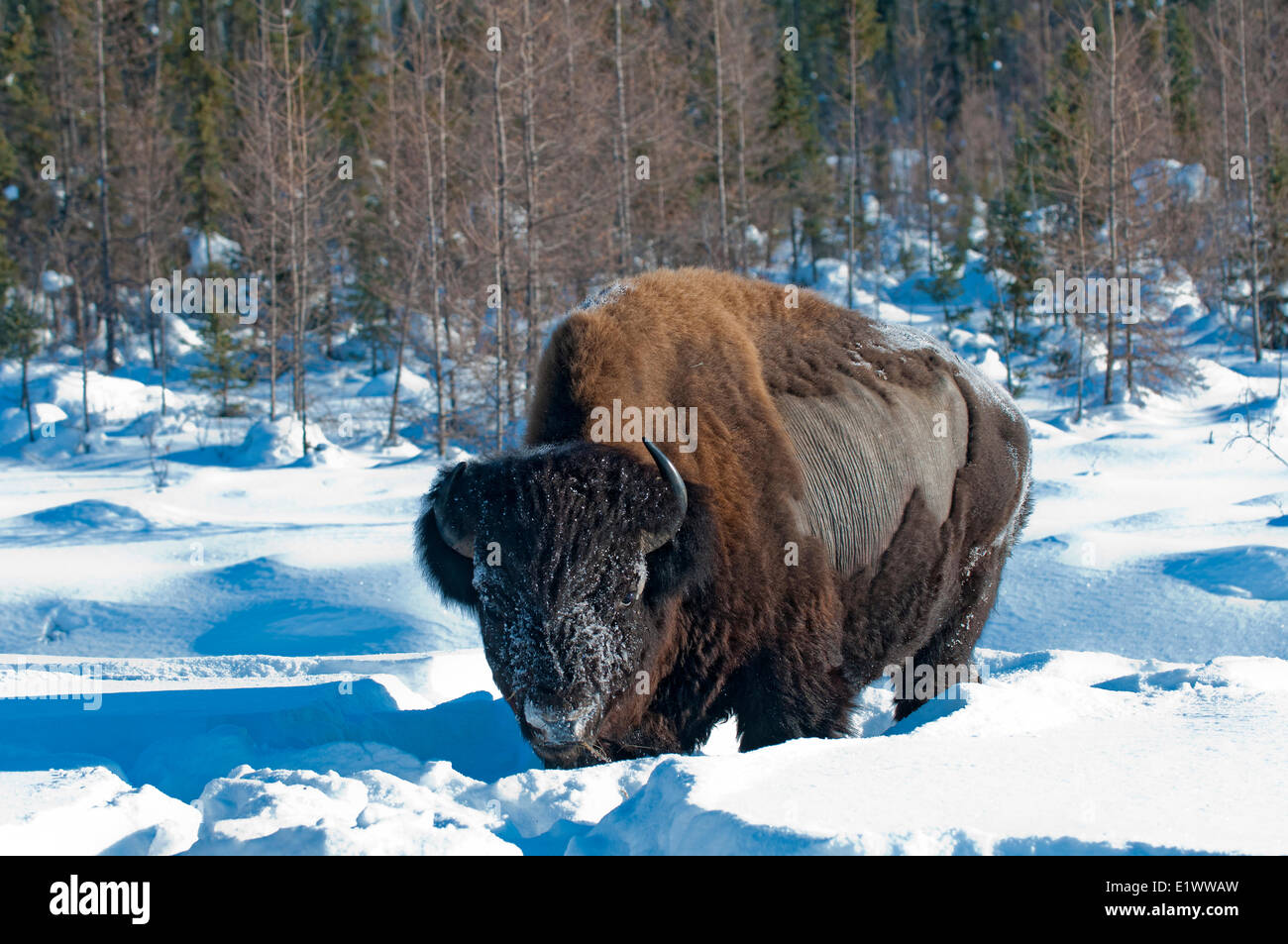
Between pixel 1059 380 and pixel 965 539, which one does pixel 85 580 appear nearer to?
pixel 965 539

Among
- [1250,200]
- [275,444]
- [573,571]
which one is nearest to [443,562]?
[573,571]

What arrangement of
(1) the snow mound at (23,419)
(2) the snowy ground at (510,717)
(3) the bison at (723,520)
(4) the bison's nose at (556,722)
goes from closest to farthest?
1. (2) the snowy ground at (510,717)
2. (4) the bison's nose at (556,722)
3. (3) the bison at (723,520)
4. (1) the snow mound at (23,419)

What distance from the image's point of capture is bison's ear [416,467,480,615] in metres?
4.12

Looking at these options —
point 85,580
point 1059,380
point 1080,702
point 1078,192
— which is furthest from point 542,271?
Result: point 1080,702

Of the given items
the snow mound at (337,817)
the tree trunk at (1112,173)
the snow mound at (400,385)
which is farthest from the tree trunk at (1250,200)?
the snow mound at (337,817)

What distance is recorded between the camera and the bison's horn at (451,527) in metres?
3.94

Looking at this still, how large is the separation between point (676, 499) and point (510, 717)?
1750 millimetres

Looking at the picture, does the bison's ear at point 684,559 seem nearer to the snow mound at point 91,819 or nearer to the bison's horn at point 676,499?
the bison's horn at point 676,499

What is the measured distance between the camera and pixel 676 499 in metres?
3.91

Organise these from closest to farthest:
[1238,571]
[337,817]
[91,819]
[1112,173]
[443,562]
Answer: [337,817] → [91,819] → [443,562] → [1238,571] → [1112,173]

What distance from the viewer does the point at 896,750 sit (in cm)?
361

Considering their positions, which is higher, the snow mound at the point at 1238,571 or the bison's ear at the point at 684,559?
the bison's ear at the point at 684,559

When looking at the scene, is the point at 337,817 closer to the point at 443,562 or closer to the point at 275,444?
the point at 443,562

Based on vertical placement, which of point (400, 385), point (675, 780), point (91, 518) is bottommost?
point (91, 518)
